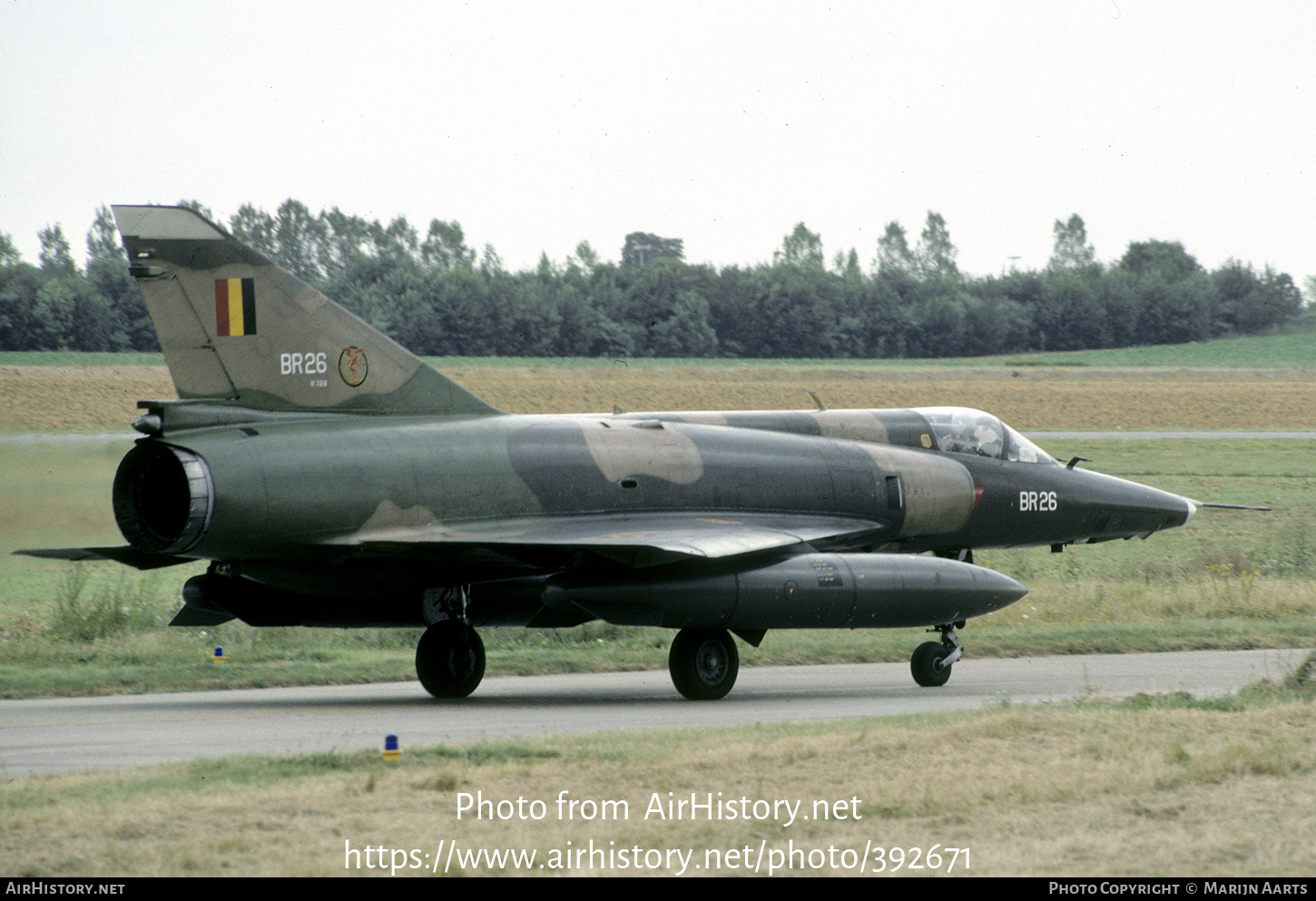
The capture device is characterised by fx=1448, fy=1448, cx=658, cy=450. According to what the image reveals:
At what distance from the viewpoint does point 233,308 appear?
13.4 m

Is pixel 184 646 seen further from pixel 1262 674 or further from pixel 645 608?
pixel 1262 674

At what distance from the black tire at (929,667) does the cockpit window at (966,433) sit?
10.2 ft

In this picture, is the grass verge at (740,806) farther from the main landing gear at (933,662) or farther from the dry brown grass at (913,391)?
the dry brown grass at (913,391)

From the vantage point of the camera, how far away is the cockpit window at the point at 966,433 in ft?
57.4

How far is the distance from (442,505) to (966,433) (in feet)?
23.4

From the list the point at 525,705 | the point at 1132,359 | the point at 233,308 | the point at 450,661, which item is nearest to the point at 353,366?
the point at 233,308

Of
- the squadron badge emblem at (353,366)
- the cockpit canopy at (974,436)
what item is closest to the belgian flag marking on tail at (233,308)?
the squadron badge emblem at (353,366)

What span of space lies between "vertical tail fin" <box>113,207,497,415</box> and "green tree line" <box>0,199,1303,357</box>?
39.0 ft

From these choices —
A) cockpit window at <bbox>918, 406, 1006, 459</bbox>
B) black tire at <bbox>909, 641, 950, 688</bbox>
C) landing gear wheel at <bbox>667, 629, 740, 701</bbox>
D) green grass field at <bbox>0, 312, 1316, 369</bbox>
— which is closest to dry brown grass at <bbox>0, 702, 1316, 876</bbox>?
landing gear wheel at <bbox>667, 629, 740, 701</bbox>

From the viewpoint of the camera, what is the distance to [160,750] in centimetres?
1042

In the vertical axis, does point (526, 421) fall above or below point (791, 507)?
above

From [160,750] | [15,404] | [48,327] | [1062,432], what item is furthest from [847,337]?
[160,750]
